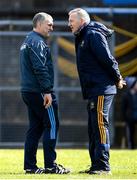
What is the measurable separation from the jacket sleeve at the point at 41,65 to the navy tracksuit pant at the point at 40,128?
20cm

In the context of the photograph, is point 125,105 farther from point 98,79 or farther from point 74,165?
point 98,79

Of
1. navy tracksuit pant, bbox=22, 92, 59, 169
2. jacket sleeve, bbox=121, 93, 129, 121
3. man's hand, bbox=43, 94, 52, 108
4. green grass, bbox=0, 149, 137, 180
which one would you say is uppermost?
man's hand, bbox=43, 94, 52, 108

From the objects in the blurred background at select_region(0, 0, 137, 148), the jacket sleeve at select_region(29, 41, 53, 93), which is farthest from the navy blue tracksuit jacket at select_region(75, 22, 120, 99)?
the blurred background at select_region(0, 0, 137, 148)

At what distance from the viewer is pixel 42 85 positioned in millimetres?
9914

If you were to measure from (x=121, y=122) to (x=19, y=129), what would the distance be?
143 inches

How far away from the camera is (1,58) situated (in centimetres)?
1792

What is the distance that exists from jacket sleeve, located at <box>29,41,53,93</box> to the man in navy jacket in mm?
431

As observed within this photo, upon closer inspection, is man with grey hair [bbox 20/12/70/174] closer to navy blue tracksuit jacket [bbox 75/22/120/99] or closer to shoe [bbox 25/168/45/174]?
shoe [bbox 25/168/45/174]

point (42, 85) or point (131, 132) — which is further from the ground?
point (42, 85)

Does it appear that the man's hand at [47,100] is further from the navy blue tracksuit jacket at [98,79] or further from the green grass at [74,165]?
the green grass at [74,165]

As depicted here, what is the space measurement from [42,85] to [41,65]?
257 millimetres

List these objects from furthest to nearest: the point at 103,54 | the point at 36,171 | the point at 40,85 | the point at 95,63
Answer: the point at 36,171
the point at 40,85
the point at 95,63
the point at 103,54

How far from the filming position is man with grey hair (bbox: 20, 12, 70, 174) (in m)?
9.93

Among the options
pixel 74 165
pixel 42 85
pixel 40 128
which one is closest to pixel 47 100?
pixel 42 85
